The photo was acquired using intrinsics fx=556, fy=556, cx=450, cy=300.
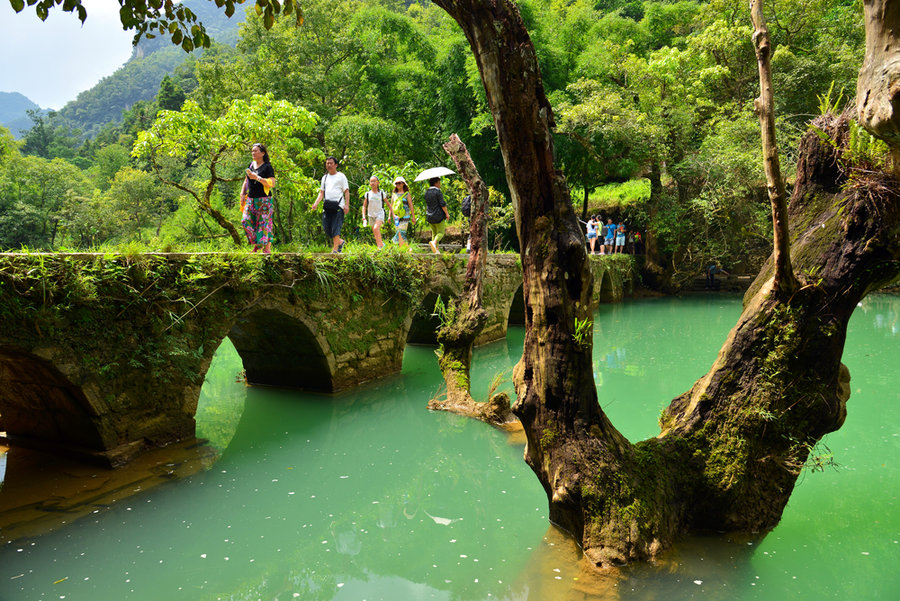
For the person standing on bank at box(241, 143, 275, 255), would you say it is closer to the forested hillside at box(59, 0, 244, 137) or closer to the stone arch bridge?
the stone arch bridge

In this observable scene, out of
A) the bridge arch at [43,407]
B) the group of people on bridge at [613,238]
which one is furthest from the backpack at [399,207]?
the group of people on bridge at [613,238]

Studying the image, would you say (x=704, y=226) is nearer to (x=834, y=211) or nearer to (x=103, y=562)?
(x=834, y=211)

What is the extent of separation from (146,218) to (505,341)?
23.5m

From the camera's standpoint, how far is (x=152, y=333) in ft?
17.8

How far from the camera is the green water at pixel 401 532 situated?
3.30 m

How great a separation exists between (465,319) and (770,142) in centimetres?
485

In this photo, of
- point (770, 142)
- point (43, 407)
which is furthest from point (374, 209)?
point (770, 142)

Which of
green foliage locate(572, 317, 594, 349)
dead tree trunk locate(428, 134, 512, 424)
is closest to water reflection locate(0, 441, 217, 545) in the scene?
dead tree trunk locate(428, 134, 512, 424)

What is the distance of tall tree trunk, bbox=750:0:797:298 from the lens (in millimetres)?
2746

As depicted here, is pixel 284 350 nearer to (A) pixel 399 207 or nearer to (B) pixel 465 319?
(B) pixel 465 319

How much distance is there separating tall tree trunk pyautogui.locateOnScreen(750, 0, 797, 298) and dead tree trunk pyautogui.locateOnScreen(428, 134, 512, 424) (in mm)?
4400

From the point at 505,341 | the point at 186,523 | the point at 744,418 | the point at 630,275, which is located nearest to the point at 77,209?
the point at 505,341

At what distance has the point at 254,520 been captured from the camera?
4293mm

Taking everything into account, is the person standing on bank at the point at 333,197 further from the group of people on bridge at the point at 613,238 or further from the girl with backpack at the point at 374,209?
the group of people on bridge at the point at 613,238
